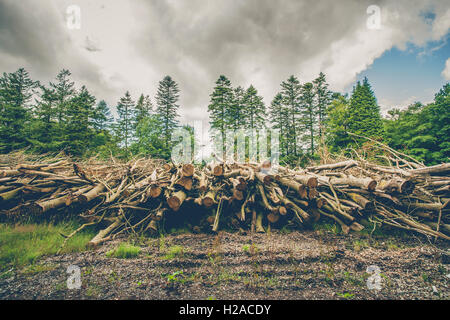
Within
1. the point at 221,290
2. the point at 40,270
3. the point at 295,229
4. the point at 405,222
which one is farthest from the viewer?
the point at 295,229

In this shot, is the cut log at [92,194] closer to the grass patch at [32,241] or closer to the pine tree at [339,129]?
the grass patch at [32,241]

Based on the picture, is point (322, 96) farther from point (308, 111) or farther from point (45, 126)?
point (45, 126)

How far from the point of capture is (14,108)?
811 inches

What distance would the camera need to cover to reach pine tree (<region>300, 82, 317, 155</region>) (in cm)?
2680

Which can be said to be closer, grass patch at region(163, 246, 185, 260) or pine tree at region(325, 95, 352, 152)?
grass patch at region(163, 246, 185, 260)

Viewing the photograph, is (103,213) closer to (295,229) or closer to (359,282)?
(295,229)

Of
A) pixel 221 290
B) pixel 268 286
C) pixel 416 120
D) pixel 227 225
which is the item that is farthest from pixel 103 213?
pixel 416 120

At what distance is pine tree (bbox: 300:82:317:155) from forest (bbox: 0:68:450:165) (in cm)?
13

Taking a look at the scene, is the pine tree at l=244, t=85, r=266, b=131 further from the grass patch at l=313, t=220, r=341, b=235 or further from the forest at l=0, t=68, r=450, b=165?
the grass patch at l=313, t=220, r=341, b=235

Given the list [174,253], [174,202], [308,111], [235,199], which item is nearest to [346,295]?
[174,253]

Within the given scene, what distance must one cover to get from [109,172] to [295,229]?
5370 millimetres

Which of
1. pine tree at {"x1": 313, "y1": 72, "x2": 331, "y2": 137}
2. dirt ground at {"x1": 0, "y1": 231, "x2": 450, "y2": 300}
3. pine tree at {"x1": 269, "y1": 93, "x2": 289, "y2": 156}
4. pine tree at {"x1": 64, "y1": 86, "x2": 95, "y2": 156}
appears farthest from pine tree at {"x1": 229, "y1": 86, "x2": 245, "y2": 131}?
dirt ground at {"x1": 0, "y1": 231, "x2": 450, "y2": 300}

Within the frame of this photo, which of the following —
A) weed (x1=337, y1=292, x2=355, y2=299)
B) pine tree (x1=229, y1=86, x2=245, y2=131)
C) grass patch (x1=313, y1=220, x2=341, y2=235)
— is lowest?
weed (x1=337, y1=292, x2=355, y2=299)
